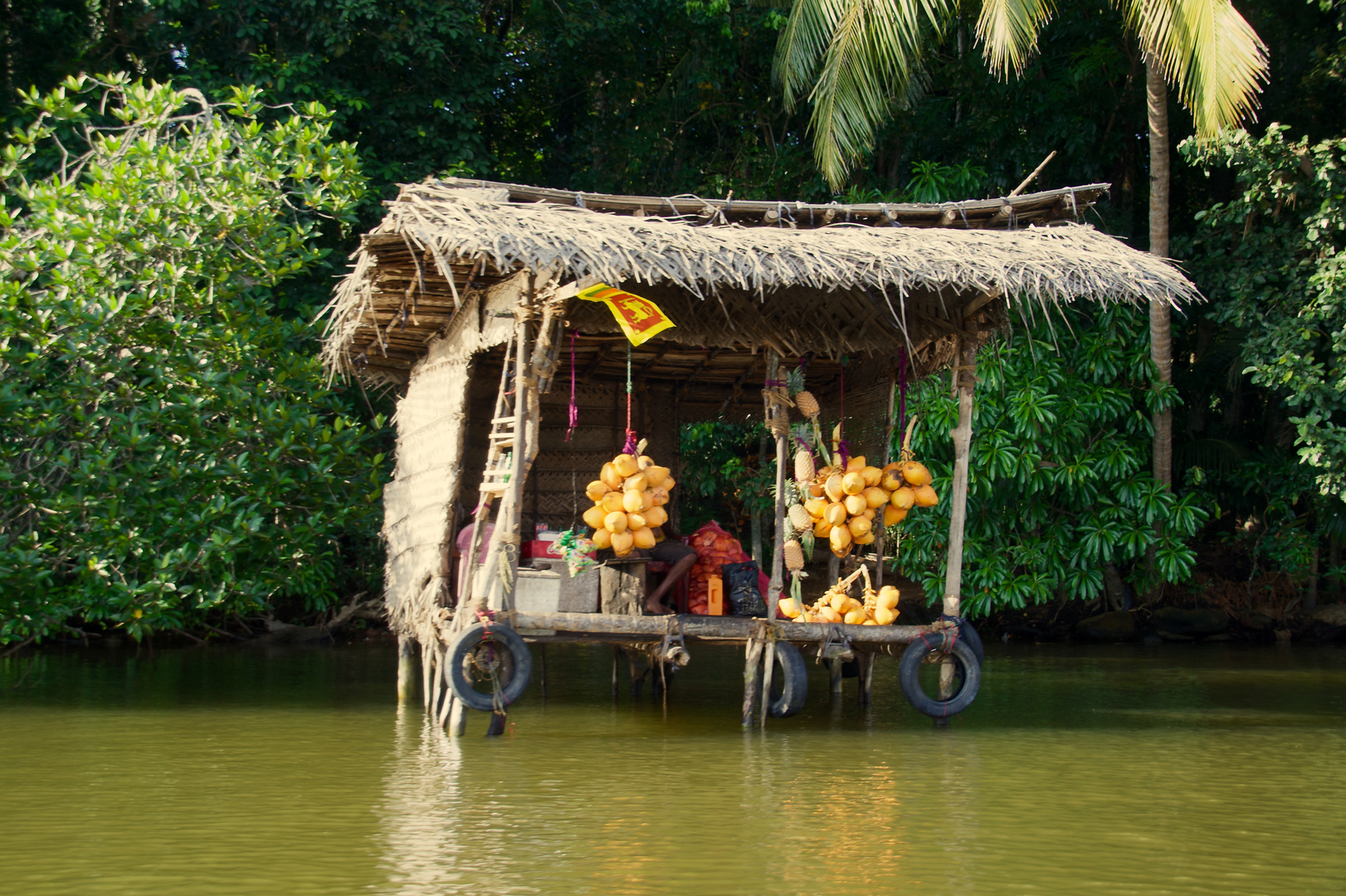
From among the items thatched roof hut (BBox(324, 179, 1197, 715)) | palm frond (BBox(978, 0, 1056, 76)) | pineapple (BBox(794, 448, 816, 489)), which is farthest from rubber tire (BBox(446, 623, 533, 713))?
palm frond (BBox(978, 0, 1056, 76))

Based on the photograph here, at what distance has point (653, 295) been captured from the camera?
711cm

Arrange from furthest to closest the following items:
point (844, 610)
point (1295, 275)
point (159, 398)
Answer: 1. point (1295, 275)
2. point (159, 398)
3. point (844, 610)

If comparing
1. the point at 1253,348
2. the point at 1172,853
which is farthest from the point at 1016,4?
the point at 1172,853

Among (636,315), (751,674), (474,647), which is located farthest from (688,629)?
(636,315)

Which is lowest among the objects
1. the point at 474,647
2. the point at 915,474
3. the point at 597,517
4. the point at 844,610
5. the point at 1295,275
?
the point at 474,647

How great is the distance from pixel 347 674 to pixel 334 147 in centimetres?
431

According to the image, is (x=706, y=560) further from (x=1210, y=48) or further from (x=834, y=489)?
(x=1210, y=48)

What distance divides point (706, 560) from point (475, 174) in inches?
263

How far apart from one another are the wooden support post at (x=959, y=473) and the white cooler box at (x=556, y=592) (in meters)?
2.07

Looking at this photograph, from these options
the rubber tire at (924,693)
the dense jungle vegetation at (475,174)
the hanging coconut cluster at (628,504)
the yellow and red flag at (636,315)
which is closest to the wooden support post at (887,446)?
the rubber tire at (924,693)

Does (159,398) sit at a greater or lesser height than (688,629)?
greater

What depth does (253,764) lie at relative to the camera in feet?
19.8

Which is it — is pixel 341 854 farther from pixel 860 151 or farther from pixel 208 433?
pixel 860 151

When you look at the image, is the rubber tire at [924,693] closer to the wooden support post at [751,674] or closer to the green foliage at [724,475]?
the wooden support post at [751,674]
